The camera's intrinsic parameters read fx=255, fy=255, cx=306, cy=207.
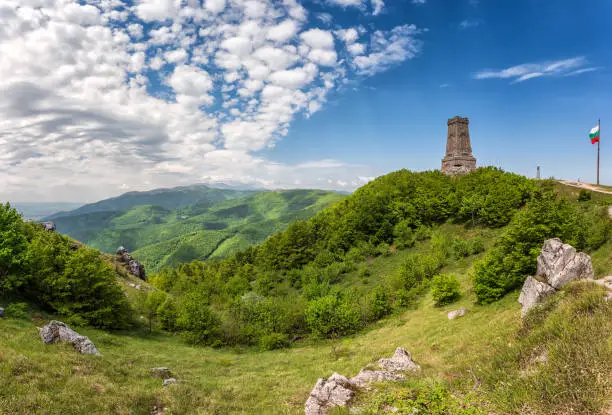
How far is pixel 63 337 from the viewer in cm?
2177

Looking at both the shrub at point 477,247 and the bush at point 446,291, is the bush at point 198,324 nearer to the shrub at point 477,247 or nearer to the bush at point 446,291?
the bush at point 446,291

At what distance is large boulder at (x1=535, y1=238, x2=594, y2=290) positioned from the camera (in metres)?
20.0

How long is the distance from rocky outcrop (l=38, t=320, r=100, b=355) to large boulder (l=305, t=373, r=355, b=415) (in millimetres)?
20904

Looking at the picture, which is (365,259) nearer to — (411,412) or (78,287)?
(78,287)

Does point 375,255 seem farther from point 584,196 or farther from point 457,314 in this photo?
point 584,196

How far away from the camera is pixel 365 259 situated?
75.6 m

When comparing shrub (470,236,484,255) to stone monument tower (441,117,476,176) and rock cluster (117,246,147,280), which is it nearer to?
stone monument tower (441,117,476,176)

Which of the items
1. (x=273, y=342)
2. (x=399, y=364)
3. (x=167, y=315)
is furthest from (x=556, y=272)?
(x=167, y=315)

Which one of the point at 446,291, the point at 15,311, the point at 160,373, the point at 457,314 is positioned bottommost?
the point at 457,314

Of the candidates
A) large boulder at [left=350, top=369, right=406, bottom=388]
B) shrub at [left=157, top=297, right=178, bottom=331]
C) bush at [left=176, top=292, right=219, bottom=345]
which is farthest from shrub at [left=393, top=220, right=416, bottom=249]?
large boulder at [left=350, top=369, right=406, bottom=388]

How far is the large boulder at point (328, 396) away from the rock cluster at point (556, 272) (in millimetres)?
15253

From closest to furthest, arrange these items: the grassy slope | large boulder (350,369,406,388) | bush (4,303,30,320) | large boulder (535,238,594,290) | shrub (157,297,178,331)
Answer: the grassy slope, large boulder (350,369,406,388), large boulder (535,238,594,290), bush (4,303,30,320), shrub (157,297,178,331)

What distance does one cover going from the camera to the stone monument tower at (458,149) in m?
82.4

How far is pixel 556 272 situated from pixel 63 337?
4172cm
